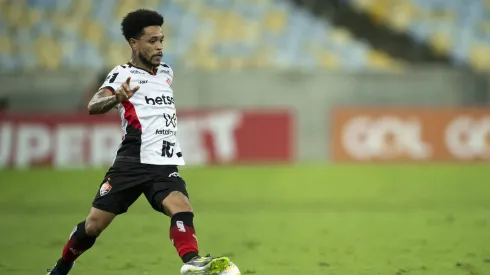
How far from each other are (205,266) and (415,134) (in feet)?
50.7

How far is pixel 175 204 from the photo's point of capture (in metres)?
6.11

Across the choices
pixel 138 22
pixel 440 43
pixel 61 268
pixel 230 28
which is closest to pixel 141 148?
pixel 138 22

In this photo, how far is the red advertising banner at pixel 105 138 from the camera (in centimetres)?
2000

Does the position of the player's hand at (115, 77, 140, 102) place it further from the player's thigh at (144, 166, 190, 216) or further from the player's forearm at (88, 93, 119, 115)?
the player's thigh at (144, 166, 190, 216)

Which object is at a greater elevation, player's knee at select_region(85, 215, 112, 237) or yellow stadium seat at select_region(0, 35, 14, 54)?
yellow stadium seat at select_region(0, 35, 14, 54)

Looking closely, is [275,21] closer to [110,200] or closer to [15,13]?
[15,13]

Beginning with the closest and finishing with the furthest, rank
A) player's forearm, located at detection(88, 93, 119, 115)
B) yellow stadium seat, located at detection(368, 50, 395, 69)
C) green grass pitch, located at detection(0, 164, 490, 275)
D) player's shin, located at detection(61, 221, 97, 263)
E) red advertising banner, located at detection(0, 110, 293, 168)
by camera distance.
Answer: player's forearm, located at detection(88, 93, 119, 115) < player's shin, located at detection(61, 221, 97, 263) < green grass pitch, located at detection(0, 164, 490, 275) < red advertising banner, located at detection(0, 110, 293, 168) < yellow stadium seat, located at detection(368, 50, 395, 69)

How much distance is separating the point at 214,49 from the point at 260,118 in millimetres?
2900

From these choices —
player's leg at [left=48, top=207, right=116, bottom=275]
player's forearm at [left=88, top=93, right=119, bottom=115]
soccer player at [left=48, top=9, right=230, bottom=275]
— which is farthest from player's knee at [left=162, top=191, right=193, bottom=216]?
player's forearm at [left=88, top=93, right=119, bottom=115]

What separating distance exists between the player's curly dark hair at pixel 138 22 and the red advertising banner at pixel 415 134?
47.9 ft

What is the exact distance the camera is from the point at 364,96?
21.7 m

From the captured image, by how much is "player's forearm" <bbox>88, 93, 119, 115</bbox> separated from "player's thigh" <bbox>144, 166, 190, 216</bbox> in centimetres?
53

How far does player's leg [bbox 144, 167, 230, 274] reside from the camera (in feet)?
18.7

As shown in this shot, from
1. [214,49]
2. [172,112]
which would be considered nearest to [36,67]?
[214,49]
